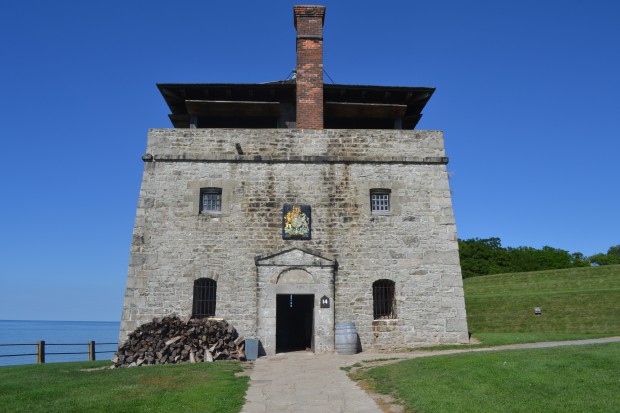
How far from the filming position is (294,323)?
18.8m

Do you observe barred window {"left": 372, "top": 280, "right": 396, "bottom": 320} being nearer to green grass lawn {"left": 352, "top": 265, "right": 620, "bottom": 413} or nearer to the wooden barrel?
the wooden barrel

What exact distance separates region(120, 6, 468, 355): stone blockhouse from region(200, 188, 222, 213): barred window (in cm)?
3

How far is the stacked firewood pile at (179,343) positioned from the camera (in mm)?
13195

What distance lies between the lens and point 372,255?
15.4 metres

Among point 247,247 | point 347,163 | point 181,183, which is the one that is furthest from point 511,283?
point 181,183

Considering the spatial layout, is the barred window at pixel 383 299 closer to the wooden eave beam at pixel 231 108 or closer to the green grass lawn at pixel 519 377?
the green grass lawn at pixel 519 377

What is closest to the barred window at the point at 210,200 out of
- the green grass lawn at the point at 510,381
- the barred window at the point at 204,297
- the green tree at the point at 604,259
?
the barred window at the point at 204,297

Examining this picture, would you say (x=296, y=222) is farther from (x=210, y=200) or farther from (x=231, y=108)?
(x=231, y=108)

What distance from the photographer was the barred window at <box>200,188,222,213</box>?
15.8 meters

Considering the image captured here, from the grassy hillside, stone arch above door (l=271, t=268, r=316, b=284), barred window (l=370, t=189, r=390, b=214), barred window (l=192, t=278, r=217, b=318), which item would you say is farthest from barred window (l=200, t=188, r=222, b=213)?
the grassy hillside

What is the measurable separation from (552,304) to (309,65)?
13.8 meters

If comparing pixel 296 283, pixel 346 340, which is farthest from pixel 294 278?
pixel 346 340

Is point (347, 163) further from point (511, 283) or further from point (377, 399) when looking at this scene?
point (511, 283)

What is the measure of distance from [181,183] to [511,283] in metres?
19.6
